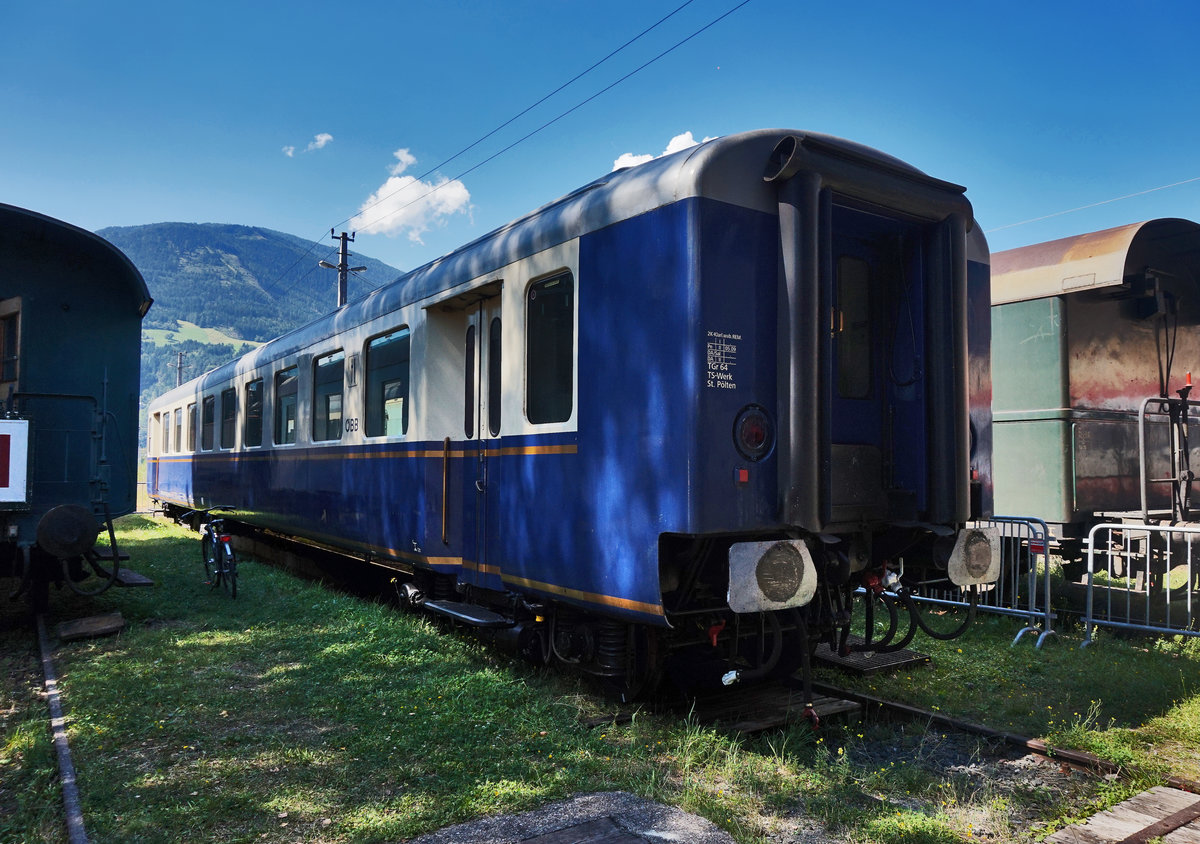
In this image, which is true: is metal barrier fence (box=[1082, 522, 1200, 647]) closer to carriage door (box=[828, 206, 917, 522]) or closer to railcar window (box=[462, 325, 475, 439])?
carriage door (box=[828, 206, 917, 522])

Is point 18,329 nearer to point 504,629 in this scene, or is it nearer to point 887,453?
point 504,629

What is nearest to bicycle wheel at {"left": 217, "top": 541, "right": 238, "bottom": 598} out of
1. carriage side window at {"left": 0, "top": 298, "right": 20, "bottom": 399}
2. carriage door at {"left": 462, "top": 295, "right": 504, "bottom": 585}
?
carriage side window at {"left": 0, "top": 298, "right": 20, "bottom": 399}

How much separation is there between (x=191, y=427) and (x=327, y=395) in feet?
28.4

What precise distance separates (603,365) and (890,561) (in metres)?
2.20

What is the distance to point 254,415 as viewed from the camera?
38.0ft

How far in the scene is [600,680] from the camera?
18.6 ft

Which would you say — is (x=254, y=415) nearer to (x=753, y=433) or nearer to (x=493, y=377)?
(x=493, y=377)

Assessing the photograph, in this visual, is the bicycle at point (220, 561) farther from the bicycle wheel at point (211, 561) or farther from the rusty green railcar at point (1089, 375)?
the rusty green railcar at point (1089, 375)

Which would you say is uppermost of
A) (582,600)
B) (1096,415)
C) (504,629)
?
(1096,415)

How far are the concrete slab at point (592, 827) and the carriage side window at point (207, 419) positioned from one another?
12.2 metres

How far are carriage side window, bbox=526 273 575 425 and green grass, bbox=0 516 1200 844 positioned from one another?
71.1 inches

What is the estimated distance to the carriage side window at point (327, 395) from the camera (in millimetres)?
8602

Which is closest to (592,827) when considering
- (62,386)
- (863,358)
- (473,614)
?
(473,614)

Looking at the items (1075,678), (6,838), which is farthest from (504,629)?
(1075,678)
